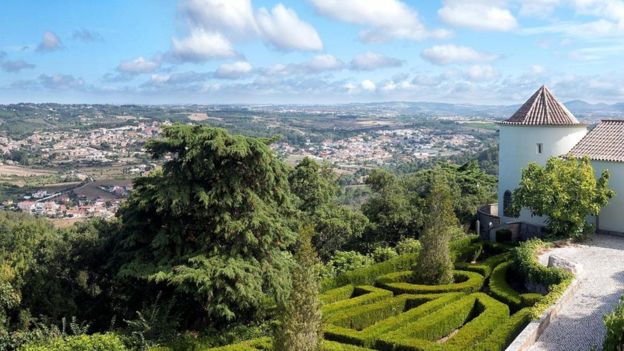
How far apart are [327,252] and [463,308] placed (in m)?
16.4

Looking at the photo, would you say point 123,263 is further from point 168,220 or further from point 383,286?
point 383,286

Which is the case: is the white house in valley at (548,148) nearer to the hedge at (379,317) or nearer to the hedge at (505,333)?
the hedge at (379,317)

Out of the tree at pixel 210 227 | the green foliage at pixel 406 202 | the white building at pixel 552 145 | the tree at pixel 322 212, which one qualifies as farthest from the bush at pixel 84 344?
the white building at pixel 552 145

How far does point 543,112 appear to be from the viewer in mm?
33281

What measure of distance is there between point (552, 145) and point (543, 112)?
1972 millimetres

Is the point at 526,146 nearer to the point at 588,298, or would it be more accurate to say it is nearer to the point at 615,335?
the point at 588,298

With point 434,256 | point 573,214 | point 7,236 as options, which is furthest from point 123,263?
point 7,236

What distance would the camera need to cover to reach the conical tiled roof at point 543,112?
32812 mm

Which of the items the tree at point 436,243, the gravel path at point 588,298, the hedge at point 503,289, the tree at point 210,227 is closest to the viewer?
the gravel path at point 588,298

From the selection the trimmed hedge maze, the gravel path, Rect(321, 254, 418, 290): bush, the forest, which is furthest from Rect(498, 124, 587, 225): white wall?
Rect(321, 254, 418, 290): bush

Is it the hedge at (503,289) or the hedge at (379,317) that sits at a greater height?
the hedge at (503,289)

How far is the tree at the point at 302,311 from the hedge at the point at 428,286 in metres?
10.9

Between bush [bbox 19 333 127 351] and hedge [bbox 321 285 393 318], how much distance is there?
22.6 ft

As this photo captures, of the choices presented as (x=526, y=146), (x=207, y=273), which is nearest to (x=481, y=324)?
(x=207, y=273)
